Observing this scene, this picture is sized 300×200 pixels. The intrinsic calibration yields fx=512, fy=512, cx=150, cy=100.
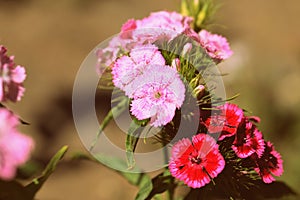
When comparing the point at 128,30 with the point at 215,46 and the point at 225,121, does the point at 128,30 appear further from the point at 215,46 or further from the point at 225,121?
the point at 225,121

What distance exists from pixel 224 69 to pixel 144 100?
2.16 meters

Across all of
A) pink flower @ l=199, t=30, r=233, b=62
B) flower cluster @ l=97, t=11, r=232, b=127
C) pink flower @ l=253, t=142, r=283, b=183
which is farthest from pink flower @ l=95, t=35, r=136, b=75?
pink flower @ l=253, t=142, r=283, b=183

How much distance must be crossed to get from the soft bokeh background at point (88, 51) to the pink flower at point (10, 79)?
166 centimetres

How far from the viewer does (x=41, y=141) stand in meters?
3.05

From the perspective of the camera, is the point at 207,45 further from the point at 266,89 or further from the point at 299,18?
the point at 299,18

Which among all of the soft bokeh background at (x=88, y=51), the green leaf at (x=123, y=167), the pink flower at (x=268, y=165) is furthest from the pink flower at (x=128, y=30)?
the soft bokeh background at (x=88, y=51)

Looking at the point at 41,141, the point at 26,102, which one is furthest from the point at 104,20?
the point at 41,141

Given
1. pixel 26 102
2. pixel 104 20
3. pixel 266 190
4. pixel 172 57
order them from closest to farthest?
pixel 172 57 < pixel 266 190 < pixel 26 102 < pixel 104 20

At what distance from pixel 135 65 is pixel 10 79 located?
327 mm

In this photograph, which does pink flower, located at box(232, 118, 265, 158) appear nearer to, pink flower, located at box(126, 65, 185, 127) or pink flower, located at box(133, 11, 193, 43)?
pink flower, located at box(126, 65, 185, 127)

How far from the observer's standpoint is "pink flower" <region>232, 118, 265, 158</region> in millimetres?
1327

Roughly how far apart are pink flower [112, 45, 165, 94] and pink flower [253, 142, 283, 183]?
374 mm

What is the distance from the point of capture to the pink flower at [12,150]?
1011 mm

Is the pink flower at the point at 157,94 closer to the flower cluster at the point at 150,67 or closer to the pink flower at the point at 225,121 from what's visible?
the flower cluster at the point at 150,67
